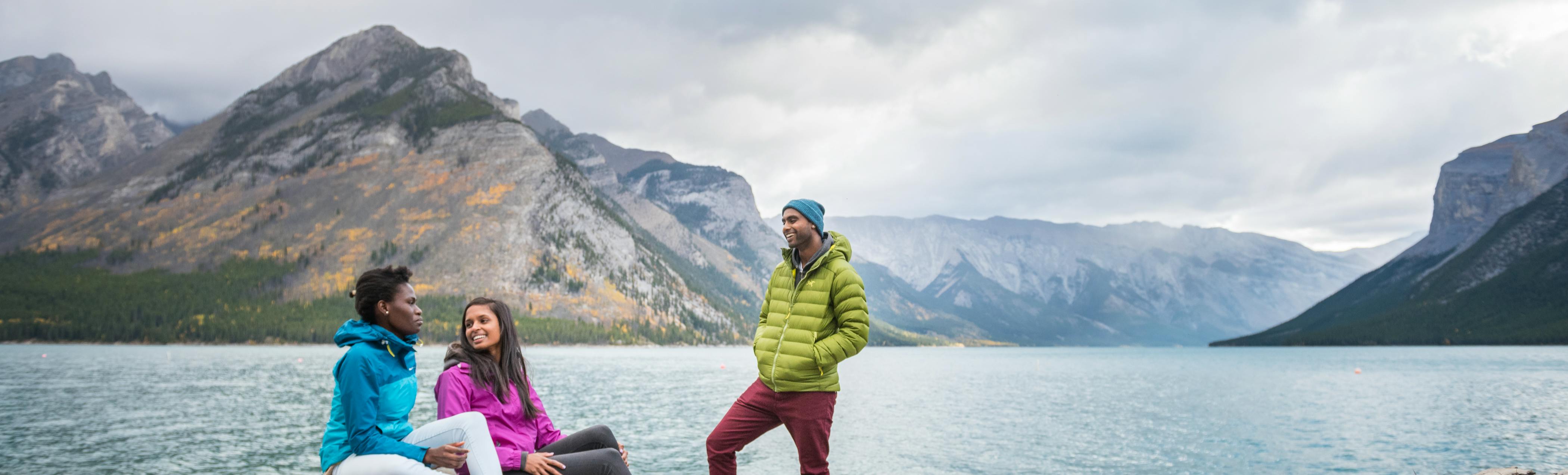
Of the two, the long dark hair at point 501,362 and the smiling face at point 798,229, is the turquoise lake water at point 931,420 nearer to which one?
the long dark hair at point 501,362

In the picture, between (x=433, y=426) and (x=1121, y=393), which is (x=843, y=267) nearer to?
(x=433, y=426)

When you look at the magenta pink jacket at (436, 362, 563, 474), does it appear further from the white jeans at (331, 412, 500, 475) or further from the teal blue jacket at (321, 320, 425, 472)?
the teal blue jacket at (321, 320, 425, 472)

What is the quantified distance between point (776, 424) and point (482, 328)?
286 cm

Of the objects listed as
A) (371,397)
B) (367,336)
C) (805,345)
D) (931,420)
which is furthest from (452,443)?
(931,420)

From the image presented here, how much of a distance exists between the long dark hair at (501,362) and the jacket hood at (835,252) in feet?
8.21

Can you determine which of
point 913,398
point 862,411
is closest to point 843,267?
point 862,411

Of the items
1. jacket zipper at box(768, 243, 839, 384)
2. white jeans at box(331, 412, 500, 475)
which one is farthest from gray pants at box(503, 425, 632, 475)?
jacket zipper at box(768, 243, 839, 384)

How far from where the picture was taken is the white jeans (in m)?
6.02

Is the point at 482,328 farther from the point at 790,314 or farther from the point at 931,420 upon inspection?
the point at 931,420

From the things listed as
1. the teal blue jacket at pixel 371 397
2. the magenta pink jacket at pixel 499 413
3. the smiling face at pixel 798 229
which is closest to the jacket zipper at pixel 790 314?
the smiling face at pixel 798 229

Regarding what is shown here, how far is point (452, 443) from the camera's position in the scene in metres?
6.18

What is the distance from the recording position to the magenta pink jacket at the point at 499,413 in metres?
6.77

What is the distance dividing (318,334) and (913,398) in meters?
154

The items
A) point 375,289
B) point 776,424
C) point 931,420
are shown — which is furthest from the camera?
point 931,420
